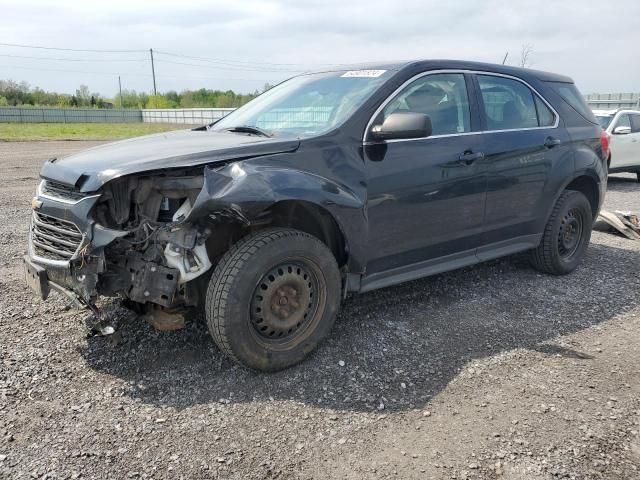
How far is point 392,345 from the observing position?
3834mm

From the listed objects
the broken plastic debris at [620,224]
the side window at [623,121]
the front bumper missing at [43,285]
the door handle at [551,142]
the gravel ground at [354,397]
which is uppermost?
the side window at [623,121]

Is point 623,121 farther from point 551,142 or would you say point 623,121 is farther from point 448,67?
point 448,67

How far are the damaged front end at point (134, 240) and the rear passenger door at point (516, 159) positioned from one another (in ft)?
8.12

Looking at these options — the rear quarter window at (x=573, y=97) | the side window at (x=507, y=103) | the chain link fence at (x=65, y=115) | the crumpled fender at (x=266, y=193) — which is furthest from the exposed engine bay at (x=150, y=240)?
the chain link fence at (x=65, y=115)

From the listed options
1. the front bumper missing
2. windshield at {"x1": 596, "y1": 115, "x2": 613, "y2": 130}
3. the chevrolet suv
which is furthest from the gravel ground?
windshield at {"x1": 596, "y1": 115, "x2": 613, "y2": 130}

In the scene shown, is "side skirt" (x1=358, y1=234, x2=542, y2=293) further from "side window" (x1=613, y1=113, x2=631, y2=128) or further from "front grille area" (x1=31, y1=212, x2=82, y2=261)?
"side window" (x1=613, y1=113, x2=631, y2=128)

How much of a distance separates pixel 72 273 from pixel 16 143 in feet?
78.6

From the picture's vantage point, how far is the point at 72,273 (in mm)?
3145

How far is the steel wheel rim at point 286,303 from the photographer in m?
3.35

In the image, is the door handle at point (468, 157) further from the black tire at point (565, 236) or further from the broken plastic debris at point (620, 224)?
the broken plastic debris at point (620, 224)

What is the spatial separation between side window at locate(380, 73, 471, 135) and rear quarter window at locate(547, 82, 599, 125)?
146 centimetres

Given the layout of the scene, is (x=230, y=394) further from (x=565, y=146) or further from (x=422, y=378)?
(x=565, y=146)

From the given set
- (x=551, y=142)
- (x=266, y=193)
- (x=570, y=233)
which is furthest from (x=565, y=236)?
(x=266, y=193)

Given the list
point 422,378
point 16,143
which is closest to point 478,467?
point 422,378
